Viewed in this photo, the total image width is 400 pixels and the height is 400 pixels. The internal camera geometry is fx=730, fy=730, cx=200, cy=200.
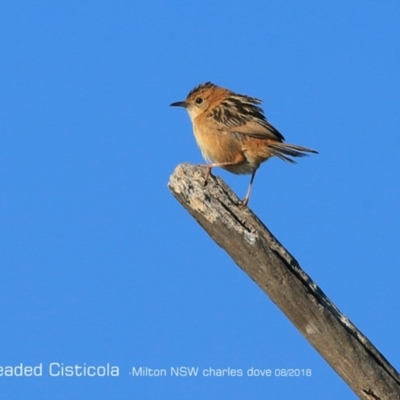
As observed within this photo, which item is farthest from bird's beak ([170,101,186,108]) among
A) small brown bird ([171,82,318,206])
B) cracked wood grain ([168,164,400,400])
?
cracked wood grain ([168,164,400,400])

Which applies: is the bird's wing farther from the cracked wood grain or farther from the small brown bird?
the cracked wood grain

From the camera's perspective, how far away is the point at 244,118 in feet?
30.2

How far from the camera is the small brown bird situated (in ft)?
28.9

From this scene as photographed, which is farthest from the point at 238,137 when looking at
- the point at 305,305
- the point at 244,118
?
the point at 305,305

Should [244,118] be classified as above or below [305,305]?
above

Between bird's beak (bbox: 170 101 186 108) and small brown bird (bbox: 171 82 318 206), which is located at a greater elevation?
bird's beak (bbox: 170 101 186 108)

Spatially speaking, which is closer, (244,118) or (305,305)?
(305,305)

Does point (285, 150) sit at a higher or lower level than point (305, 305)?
higher

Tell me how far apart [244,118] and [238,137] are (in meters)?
0.33

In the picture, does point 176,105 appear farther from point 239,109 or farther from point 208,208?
point 208,208

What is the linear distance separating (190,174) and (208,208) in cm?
53

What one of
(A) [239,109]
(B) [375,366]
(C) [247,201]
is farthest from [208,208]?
(A) [239,109]

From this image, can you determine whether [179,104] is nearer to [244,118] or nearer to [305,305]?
[244,118]

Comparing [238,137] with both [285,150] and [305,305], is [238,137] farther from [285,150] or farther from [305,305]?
[305,305]
